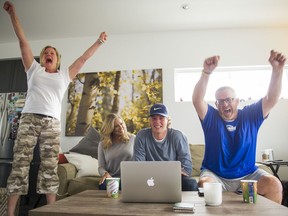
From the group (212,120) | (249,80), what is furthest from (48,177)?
(249,80)

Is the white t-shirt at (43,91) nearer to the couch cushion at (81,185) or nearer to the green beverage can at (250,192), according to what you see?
the couch cushion at (81,185)

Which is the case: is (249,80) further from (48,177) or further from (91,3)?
(48,177)

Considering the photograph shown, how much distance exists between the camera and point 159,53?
3533 mm

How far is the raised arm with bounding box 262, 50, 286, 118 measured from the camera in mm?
1616

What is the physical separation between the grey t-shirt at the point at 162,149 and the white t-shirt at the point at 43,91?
2.33 ft

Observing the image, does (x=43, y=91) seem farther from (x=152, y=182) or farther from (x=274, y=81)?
(x=274, y=81)

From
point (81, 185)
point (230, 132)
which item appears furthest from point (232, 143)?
point (81, 185)

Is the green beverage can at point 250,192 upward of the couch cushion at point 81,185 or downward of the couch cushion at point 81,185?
upward

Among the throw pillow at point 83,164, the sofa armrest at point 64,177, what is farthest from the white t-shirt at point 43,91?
the throw pillow at point 83,164

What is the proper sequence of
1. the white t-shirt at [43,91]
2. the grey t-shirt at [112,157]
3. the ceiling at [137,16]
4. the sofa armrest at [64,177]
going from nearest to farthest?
Answer: the white t-shirt at [43,91] → the grey t-shirt at [112,157] → the sofa armrest at [64,177] → the ceiling at [137,16]

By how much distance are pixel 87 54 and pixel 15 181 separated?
1.14 metres

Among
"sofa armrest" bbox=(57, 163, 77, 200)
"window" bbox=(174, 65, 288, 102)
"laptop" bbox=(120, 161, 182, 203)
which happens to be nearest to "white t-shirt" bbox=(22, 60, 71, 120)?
"sofa armrest" bbox=(57, 163, 77, 200)

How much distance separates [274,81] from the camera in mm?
1701

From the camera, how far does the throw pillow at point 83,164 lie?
2582 millimetres
